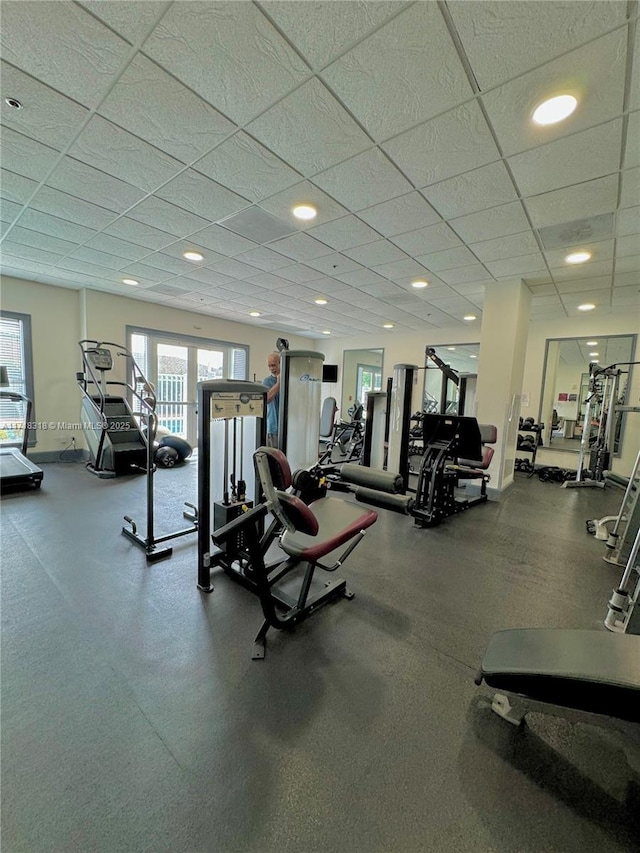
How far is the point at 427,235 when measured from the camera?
3344mm

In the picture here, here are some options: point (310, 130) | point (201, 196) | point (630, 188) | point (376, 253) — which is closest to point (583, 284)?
point (630, 188)

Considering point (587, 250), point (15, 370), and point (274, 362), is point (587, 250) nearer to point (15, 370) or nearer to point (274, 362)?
point (274, 362)

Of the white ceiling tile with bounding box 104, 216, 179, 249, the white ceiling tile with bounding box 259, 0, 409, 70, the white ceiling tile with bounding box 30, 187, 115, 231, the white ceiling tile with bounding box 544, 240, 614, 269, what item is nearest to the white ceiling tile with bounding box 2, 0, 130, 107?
the white ceiling tile with bounding box 259, 0, 409, 70

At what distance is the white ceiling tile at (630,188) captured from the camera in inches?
90.6

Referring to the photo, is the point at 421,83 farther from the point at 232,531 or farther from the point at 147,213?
the point at 147,213

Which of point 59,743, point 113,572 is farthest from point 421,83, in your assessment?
point 113,572

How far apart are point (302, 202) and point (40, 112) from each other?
175 cm

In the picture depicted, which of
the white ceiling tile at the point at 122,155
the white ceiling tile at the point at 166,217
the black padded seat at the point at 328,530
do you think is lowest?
the black padded seat at the point at 328,530

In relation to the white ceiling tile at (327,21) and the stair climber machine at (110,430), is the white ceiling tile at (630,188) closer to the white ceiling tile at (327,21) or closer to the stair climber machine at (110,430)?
the white ceiling tile at (327,21)

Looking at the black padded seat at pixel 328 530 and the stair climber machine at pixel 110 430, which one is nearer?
the black padded seat at pixel 328 530

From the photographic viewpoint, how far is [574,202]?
2.65 metres

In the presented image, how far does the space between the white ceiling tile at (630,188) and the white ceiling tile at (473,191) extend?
0.67 m

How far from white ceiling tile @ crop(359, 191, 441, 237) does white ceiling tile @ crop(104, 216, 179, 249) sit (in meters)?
2.18

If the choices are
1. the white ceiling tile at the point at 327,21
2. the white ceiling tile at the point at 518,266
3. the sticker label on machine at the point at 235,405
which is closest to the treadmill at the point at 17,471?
the sticker label on machine at the point at 235,405
